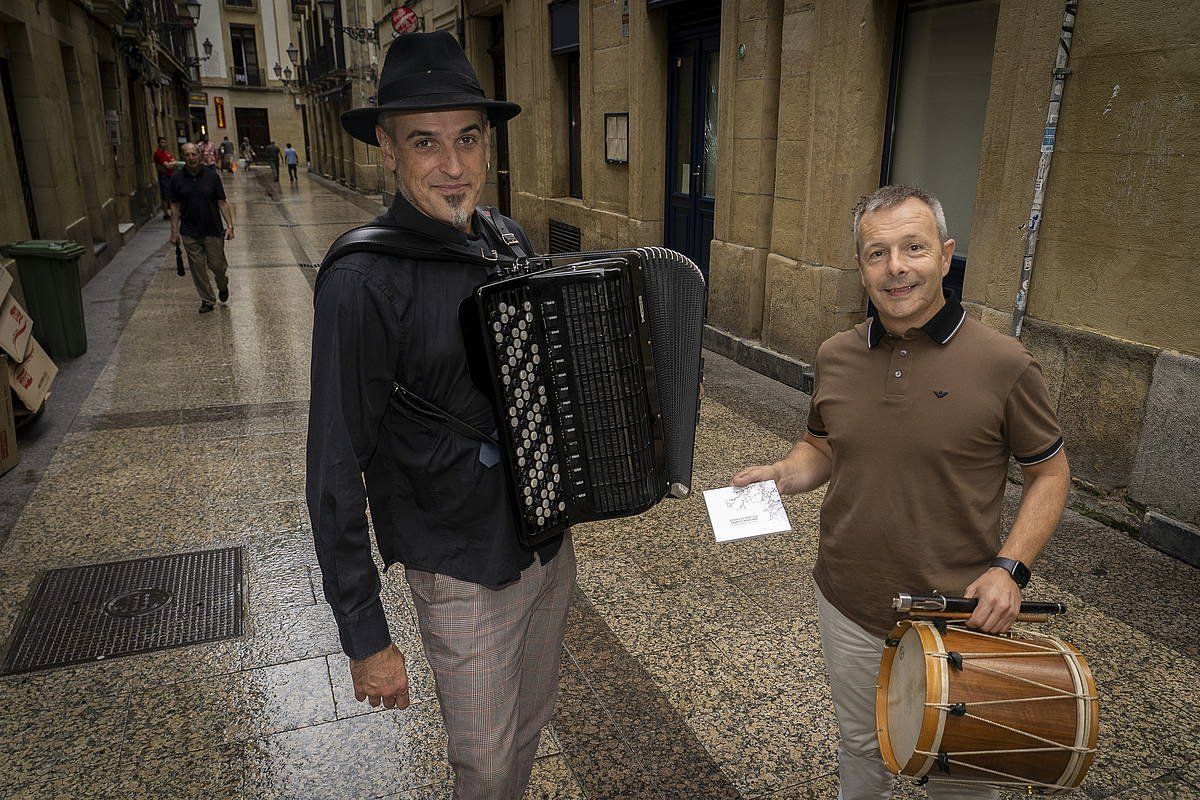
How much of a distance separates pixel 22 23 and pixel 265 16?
163 ft

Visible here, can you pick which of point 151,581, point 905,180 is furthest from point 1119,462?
point 151,581

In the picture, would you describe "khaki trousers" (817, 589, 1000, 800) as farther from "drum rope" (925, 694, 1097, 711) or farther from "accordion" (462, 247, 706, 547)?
"accordion" (462, 247, 706, 547)

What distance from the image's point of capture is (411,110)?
2.00 meters

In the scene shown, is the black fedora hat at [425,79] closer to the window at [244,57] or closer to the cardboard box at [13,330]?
the cardboard box at [13,330]

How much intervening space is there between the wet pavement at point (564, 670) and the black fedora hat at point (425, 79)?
7.07ft

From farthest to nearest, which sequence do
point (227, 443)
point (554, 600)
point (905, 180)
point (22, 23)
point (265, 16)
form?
point (265, 16) < point (22, 23) < point (905, 180) < point (227, 443) < point (554, 600)

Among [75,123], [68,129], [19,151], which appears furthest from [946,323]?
[75,123]

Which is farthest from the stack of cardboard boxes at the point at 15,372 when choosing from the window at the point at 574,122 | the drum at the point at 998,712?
the window at the point at 574,122

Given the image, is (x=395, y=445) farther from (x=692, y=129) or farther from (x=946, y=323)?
(x=692, y=129)

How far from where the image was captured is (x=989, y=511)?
2021mm

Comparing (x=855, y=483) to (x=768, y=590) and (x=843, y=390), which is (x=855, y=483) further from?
(x=768, y=590)

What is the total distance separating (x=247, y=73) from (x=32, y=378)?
57437 millimetres

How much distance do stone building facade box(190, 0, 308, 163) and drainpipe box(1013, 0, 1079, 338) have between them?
54.7 metres

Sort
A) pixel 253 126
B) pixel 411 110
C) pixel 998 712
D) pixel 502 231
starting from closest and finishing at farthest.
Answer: pixel 998 712
pixel 411 110
pixel 502 231
pixel 253 126
